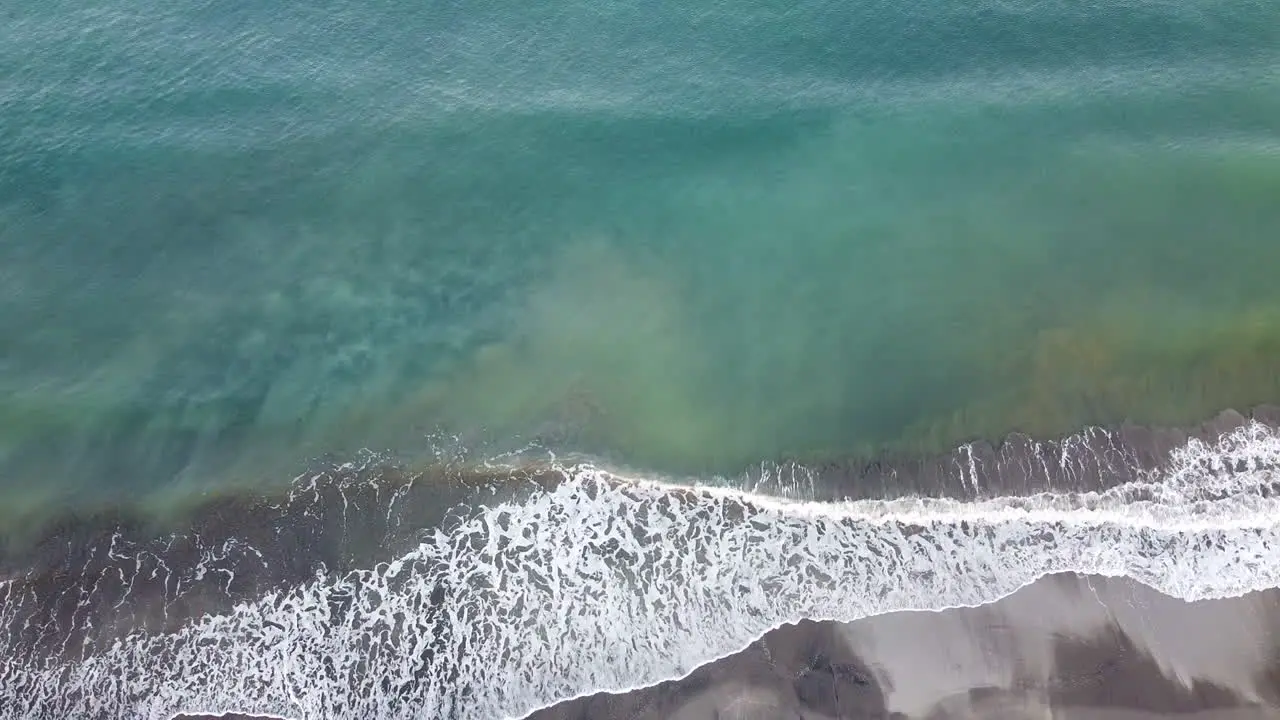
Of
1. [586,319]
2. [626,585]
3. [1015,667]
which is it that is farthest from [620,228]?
[1015,667]

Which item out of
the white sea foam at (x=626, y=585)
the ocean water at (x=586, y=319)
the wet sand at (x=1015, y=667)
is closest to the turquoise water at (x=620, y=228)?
the ocean water at (x=586, y=319)

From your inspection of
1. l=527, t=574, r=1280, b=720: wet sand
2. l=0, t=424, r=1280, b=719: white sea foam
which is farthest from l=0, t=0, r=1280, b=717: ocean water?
l=527, t=574, r=1280, b=720: wet sand

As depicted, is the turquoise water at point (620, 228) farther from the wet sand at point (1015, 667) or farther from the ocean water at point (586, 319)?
the wet sand at point (1015, 667)

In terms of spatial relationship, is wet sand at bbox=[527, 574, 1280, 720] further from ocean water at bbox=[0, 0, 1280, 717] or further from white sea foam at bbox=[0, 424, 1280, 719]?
ocean water at bbox=[0, 0, 1280, 717]

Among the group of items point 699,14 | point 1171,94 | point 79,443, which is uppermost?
point 699,14

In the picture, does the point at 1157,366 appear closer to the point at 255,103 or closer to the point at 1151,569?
the point at 1151,569

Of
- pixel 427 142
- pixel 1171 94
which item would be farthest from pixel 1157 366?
pixel 427 142

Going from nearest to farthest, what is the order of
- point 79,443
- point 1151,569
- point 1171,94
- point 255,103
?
point 1151,569 → point 79,443 → point 1171,94 → point 255,103
